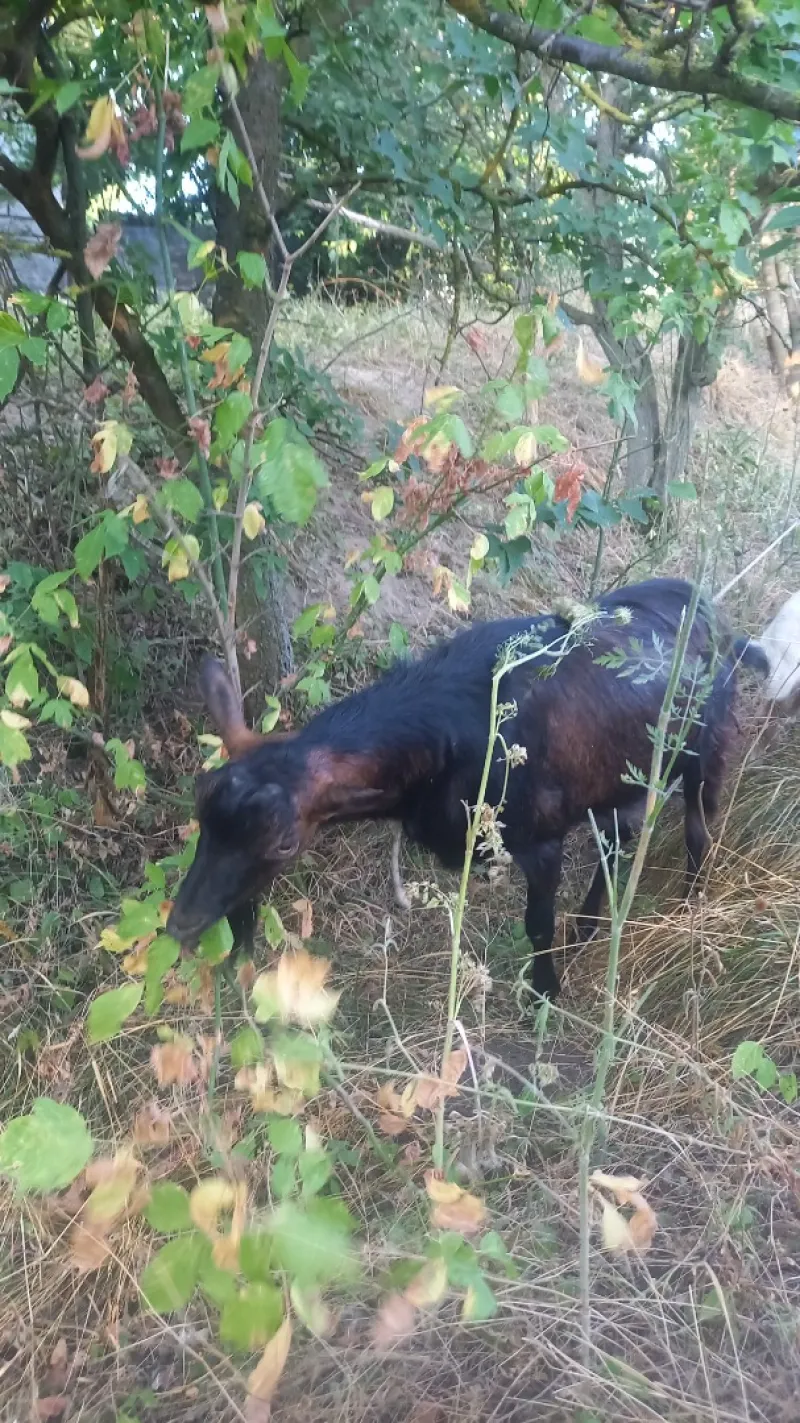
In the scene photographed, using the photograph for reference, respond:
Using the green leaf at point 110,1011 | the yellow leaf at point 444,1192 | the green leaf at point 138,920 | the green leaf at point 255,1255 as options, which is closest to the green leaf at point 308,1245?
the green leaf at point 255,1255

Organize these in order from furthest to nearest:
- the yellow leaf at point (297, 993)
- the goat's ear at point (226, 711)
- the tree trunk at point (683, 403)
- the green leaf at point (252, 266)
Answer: the tree trunk at point (683, 403) → the goat's ear at point (226, 711) → the green leaf at point (252, 266) → the yellow leaf at point (297, 993)

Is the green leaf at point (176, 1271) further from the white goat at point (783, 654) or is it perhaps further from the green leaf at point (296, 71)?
the white goat at point (783, 654)

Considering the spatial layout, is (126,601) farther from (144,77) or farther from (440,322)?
(440,322)

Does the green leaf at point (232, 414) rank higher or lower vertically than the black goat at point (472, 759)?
higher

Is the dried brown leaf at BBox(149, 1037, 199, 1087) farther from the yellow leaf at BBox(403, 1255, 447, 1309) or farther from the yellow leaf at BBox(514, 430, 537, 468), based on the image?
the yellow leaf at BBox(514, 430, 537, 468)

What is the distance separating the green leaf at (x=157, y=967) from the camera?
1.90 metres

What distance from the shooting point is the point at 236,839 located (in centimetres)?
243

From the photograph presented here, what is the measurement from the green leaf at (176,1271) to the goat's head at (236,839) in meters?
1.00

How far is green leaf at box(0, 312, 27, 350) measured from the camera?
2137 millimetres

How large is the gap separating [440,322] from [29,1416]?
7220 millimetres

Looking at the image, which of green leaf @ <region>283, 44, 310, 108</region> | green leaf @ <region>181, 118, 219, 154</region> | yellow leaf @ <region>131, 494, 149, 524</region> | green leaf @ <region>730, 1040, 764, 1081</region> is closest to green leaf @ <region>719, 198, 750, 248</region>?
green leaf @ <region>283, 44, 310, 108</region>

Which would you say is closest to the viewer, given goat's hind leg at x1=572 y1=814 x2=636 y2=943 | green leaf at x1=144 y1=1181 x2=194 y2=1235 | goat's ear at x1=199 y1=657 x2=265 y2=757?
green leaf at x1=144 y1=1181 x2=194 y2=1235

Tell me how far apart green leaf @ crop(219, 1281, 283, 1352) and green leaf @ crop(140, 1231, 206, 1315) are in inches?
2.7

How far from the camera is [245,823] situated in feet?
7.94
